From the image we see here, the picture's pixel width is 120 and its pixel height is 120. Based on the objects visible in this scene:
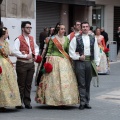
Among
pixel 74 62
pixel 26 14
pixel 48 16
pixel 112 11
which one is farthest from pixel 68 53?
pixel 112 11

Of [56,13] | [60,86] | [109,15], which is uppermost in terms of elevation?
[56,13]

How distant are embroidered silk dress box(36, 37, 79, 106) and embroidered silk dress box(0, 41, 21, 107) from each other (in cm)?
69

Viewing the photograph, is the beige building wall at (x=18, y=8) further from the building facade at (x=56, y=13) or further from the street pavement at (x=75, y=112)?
the street pavement at (x=75, y=112)

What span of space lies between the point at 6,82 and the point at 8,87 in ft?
0.34

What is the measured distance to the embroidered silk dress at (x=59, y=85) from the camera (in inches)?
393

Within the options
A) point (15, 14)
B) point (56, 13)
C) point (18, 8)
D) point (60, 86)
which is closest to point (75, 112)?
point (60, 86)

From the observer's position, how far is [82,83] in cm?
1005

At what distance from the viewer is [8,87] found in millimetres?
9547

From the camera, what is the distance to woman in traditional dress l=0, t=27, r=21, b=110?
9484mm

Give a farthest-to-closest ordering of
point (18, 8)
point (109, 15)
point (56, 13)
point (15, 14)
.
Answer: point (109, 15) < point (56, 13) < point (18, 8) < point (15, 14)

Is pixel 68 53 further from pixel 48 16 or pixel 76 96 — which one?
pixel 48 16

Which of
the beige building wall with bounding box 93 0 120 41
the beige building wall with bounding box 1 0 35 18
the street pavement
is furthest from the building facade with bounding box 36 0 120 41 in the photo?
the street pavement

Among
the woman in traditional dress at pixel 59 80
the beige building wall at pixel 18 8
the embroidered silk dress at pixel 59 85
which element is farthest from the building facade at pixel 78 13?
the embroidered silk dress at pixel 59 85

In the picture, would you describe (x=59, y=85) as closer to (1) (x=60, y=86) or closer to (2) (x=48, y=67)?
(1) (x=60, y=86)
